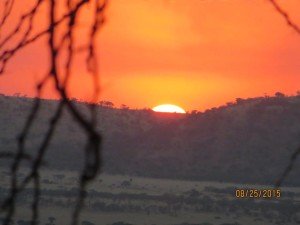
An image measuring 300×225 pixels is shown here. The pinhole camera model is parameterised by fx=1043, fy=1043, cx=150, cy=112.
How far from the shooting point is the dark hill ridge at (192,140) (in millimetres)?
37281

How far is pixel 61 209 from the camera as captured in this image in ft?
65.7

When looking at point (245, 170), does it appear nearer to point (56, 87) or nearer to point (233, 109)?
point (233, 109)

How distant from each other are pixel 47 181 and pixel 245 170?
1052cm

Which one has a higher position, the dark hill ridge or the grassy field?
the dark hill ridge

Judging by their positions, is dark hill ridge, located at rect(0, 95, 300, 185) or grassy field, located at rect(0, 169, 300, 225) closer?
grassy field, located at rect(0, 169, 300, 225)

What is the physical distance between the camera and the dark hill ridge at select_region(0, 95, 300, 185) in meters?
37.3

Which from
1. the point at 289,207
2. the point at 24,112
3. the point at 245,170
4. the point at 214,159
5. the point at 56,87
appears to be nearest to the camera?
the point at 56,87

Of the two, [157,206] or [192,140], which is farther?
[192,140]

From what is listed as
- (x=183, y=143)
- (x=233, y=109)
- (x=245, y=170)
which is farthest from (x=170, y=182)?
(x=233, y=109)

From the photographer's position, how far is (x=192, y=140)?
42312mm

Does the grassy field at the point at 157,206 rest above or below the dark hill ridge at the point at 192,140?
below

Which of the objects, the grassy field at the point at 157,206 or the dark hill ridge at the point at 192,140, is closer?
the grassy field at the point at 157,206

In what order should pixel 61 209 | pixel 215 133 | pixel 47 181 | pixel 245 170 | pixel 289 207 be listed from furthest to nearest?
pixel 215 133 → pixel 245 170 → pixel 47 181 → pixel 289 207 → pixel 61 209

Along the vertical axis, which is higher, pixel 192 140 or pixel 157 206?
pixel 192 140
